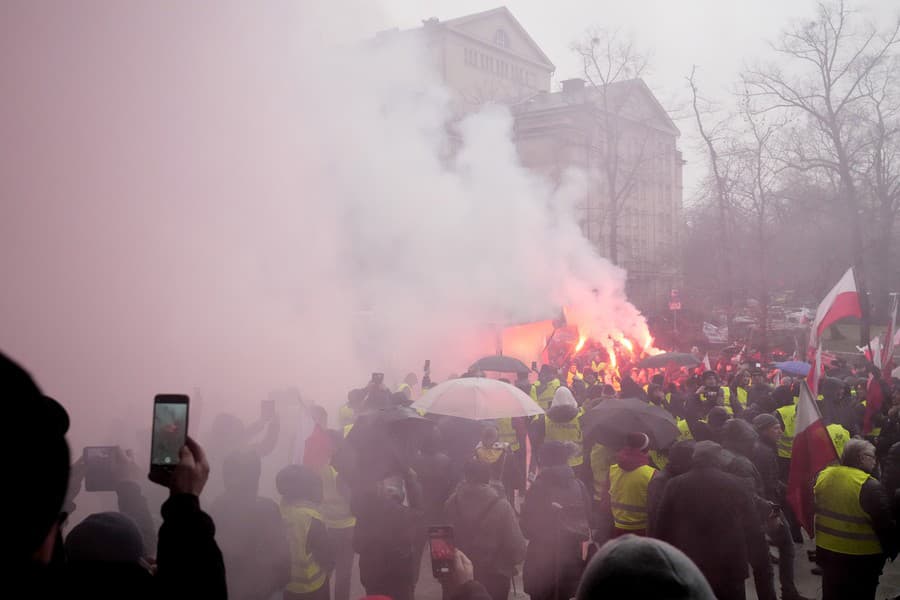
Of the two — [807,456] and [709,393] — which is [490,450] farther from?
[709,393]

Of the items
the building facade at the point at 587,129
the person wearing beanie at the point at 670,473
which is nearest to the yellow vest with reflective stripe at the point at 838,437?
the person wearing beanie at the point at 670,473

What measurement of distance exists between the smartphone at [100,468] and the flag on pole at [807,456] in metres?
4.61

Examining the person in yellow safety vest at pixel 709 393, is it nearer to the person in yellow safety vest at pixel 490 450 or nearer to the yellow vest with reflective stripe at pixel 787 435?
the yellow vest with reflective stripe at pixel 787 435

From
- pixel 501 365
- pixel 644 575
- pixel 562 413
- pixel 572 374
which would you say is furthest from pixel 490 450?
pixel 572 374

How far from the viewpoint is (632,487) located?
18.4 ft

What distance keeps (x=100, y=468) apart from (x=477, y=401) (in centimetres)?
347

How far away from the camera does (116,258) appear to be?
28.8ft

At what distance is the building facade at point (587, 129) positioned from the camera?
91.8 ft

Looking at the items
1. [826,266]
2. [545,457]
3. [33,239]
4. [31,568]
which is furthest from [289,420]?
[826,266]

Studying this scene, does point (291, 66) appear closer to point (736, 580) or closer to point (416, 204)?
point (416, 204)

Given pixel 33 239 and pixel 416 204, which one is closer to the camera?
pixel 33 239

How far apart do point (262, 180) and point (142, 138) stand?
2736 mm

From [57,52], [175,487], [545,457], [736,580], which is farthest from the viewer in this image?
[57,52]

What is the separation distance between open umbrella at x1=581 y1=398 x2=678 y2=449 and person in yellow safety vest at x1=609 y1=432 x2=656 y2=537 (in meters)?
0.33
